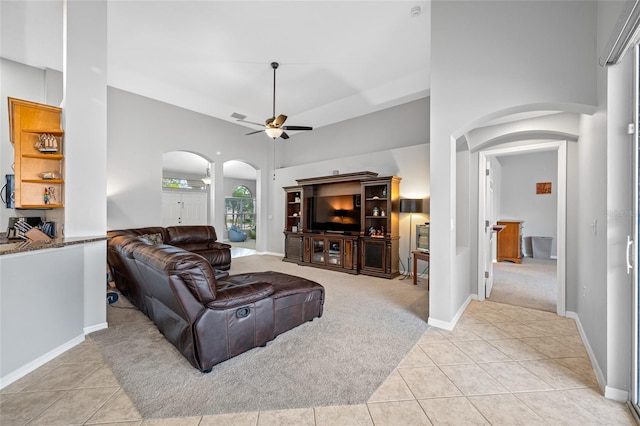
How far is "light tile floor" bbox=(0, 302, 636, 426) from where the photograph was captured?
1596 millimetres

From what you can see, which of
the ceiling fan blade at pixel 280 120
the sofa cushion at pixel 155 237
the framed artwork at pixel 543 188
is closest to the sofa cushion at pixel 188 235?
the sofa cushion at pixel 155 237

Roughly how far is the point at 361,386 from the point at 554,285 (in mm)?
4558

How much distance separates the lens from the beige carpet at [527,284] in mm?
Answer: 3748

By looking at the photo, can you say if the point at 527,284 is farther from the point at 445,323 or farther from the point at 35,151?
the point at 35,151

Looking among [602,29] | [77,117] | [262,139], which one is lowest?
[77,117]

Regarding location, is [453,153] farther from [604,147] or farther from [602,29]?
[602,29]

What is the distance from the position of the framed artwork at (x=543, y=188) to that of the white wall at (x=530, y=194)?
7cm

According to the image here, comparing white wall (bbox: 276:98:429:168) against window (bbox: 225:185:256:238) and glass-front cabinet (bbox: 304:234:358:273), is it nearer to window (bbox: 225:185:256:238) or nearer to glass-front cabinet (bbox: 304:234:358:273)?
glass-front cabinet (bbox: 304:234:358:273)

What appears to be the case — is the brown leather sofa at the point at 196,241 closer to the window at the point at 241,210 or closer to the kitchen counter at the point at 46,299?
the kitchen counter at the point at 46,299

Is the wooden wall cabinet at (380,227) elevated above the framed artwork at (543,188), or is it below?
below

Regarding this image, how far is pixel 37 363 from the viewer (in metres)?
2.12

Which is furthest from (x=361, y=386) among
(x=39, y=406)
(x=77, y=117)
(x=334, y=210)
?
(x=334, y=210)

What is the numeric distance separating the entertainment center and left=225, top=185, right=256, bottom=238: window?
5945 millimetres

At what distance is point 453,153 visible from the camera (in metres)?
2.87
